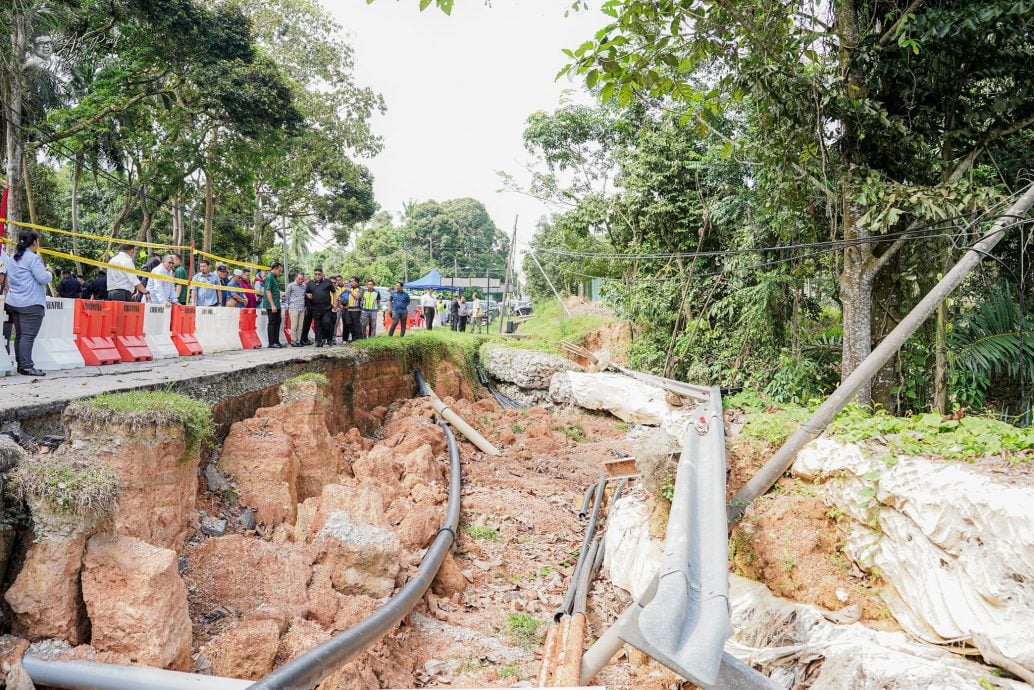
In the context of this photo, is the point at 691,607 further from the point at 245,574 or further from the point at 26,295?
the point at 26,295

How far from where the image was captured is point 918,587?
5.43m

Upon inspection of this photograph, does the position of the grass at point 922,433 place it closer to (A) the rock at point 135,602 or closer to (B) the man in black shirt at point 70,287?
(A) the rock at point 135,602

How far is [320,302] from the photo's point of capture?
12992mm

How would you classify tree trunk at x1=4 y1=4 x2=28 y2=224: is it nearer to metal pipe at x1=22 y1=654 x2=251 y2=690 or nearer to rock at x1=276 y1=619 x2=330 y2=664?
rock at x1=276 y1=619 x2=330 y2=664

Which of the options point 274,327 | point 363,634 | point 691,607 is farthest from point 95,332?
point 691,607

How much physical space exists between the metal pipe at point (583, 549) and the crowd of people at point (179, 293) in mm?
6112

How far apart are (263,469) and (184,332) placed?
4.70 meters

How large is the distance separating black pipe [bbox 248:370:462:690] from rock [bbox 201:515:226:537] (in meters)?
1.58

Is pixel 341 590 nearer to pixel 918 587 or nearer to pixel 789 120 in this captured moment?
pixel 918 587

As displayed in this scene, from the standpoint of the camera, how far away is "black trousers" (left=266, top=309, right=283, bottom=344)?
41.7 feet

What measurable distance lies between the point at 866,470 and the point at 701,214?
10438mm

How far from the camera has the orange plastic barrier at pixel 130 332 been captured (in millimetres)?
8966

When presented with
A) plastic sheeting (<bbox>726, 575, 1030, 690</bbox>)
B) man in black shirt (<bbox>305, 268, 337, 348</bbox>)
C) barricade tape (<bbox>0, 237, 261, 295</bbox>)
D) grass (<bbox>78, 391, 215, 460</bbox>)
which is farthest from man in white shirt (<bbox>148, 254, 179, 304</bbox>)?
plastic sheeting (<bbox>726, 575, 1030, 690</bbox>)

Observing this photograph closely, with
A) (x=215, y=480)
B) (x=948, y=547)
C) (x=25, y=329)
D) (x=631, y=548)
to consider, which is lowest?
(x=631, y=548)
